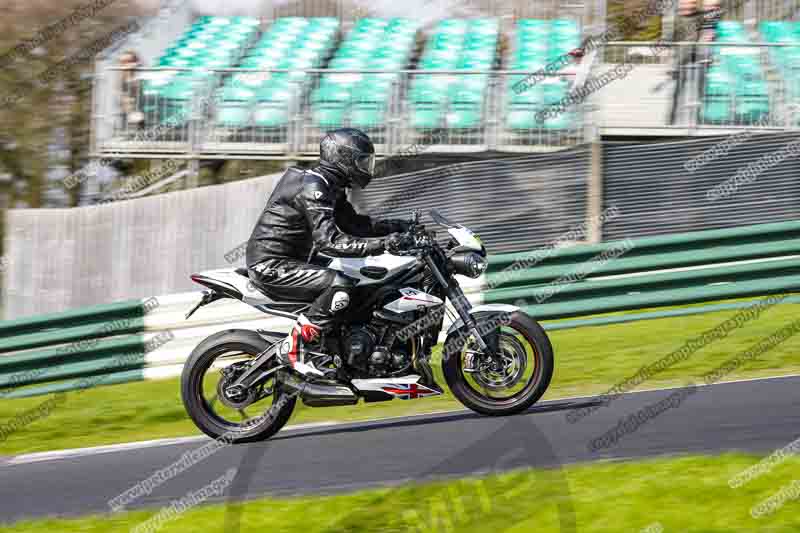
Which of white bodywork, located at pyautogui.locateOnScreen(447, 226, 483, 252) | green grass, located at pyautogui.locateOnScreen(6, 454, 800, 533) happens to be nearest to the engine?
white bodywork, located at pyautogui.locateOnScreen(447, 226, 483, 252)

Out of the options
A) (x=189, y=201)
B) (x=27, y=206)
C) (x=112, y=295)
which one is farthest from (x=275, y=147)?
(x=27, y=206)

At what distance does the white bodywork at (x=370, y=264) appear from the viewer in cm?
721

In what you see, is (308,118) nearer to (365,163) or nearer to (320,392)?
(365,163)

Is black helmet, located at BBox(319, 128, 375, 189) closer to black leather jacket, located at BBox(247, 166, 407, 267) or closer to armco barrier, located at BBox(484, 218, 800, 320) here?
black leather jacket, located at BBox(247, 166, 407, 267)

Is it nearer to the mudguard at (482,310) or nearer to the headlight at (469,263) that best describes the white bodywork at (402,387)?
the mudguard at (482,310)

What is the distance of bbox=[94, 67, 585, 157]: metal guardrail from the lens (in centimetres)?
1334

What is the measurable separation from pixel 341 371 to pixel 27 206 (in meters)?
14.0

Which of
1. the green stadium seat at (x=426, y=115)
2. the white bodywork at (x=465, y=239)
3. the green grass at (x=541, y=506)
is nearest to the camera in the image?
the green grass at (x=541, y=506)

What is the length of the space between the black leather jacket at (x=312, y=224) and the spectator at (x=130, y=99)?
26.1 ft

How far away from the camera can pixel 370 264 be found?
286 inches

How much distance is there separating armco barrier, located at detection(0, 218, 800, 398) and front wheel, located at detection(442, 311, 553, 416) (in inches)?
141

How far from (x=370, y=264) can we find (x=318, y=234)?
38cm

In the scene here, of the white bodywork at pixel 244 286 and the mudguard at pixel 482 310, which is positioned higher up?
the white bodywork at pixel 244 286

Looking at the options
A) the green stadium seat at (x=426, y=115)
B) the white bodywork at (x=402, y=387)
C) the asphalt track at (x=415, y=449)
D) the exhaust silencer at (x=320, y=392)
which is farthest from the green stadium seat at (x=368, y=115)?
the white bodywork at (x=402, y=387)
